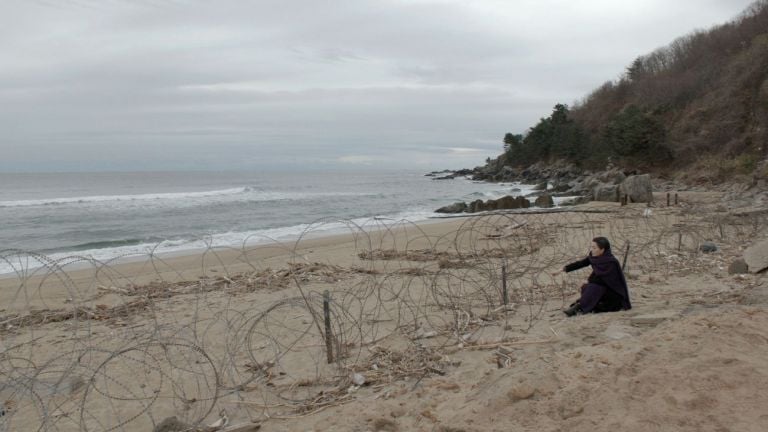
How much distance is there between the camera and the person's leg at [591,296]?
612 cm

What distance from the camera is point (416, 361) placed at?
509cm

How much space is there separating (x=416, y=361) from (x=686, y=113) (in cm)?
4223

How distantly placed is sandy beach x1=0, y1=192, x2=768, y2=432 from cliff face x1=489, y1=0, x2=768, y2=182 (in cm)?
2504

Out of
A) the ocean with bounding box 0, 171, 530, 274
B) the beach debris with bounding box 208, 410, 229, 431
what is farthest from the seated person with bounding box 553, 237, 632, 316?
the ocean with bounding box 0, 171, 530, 274

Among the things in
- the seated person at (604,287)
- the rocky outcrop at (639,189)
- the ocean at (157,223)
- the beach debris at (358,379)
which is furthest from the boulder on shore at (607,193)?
the beach debris at (358,379)

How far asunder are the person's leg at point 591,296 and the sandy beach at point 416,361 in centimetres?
37

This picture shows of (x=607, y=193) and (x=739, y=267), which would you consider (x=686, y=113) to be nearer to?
(x=607, y=193)

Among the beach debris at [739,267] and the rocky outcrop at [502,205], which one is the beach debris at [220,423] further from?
the rocky outcrop at [502,205]

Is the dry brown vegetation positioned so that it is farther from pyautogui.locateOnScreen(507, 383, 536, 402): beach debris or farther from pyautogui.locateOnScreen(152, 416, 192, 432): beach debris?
pyautogui.locateOnScreen(152, 416, 192, 432): beach debris

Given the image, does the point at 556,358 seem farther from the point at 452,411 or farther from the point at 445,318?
the point at 445,318

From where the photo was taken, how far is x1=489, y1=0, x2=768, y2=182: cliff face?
3067 centimetres

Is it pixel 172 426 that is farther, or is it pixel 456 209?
pixel 456 209

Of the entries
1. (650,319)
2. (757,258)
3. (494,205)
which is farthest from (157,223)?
(650,319)

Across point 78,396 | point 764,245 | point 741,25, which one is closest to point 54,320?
point 78,396
